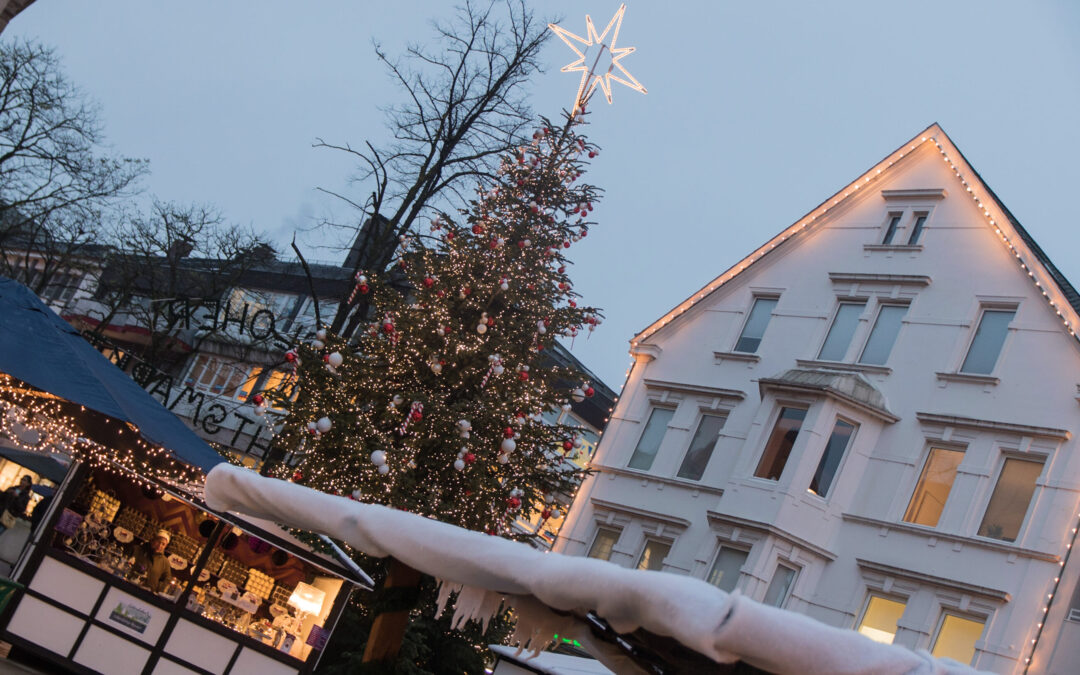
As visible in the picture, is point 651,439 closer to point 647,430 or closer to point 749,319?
point 647,430

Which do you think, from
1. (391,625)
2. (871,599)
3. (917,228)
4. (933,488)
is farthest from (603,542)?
(391,625)

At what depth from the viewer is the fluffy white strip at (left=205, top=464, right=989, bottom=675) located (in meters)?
4.57

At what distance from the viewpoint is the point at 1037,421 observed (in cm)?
2119

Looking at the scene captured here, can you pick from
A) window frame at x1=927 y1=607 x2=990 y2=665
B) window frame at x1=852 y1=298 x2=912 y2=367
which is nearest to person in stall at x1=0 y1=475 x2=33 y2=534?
window frame at x1=927 y1=607 x2=990 y2=665

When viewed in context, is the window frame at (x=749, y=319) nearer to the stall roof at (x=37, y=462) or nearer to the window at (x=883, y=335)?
the window at (x=883, y=335)

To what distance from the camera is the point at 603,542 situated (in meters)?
26.7

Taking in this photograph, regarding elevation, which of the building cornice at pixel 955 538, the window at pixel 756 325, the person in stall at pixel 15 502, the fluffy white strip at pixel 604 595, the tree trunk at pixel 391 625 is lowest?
the person in stall at pixel 15 502

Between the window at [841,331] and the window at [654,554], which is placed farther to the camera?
the window at [654,554]

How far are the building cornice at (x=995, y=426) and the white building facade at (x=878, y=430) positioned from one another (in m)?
0.03

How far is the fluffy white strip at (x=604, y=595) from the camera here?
15.0ft

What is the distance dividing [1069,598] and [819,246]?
10177 mm

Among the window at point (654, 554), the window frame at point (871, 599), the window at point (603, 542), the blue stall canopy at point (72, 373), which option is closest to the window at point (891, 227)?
the window frame at point (871, 599)

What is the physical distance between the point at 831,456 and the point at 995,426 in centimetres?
334

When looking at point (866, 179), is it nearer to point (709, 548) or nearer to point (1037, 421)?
point (1037, 421)
